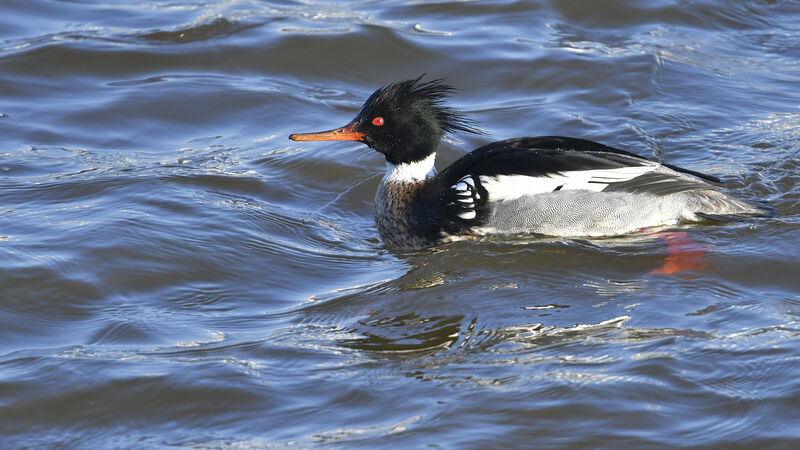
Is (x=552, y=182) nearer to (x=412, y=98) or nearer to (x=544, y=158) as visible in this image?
(x=544, y=158)

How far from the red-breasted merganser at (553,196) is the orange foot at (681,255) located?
0.28 meters

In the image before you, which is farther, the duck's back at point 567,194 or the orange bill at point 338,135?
the orange bill at point 338,135

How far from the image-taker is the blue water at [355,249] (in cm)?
492

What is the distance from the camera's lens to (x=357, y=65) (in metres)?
11.2

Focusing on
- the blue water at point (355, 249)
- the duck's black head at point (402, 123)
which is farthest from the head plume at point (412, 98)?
the blue water at point (355, 249)

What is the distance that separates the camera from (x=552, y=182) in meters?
7.29

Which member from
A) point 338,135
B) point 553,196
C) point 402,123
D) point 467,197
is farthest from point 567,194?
point 338,135

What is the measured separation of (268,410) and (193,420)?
0.36 metres

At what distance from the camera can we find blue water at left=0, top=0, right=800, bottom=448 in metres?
4.92

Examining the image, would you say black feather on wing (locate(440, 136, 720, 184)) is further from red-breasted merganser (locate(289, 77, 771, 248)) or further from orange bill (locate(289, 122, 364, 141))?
orange bill (locate(289, 122, 364, 141))

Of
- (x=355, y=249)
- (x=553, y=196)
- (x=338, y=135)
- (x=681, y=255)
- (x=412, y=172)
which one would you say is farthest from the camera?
(x=412, y=172)

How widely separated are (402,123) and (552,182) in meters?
1.25

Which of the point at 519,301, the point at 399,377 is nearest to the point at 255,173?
the point at 519,301

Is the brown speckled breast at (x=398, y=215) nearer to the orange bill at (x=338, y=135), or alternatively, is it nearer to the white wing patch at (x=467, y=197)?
the white wing patch at (x=467, y=197)
